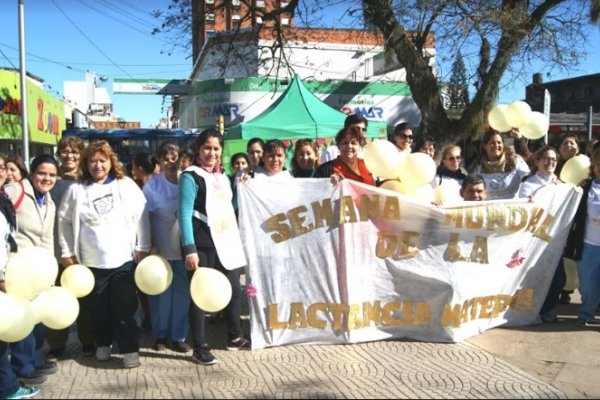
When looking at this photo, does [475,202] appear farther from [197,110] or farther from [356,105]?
[197,110]

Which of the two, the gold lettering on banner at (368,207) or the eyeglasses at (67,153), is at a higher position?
the eyeglasses at (67,153)

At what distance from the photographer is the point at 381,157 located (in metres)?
4.62

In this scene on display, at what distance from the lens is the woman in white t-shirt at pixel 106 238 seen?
13.4 ft

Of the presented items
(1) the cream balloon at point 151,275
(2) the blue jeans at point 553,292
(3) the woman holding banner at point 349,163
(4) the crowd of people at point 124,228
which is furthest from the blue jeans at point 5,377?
(2) the blue jeans at point 553,292

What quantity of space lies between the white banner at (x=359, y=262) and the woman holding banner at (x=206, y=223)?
221 millimetres

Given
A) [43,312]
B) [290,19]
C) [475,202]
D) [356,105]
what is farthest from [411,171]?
[356,105]

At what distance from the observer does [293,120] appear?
12.6m

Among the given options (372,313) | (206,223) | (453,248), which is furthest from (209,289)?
(453,248)

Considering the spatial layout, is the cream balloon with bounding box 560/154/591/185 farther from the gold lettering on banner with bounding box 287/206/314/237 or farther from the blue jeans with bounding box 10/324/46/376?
the blue jeans with bounding box 10/324/46/376

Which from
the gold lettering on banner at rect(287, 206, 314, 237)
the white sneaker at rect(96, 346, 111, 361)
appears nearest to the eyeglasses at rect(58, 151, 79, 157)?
the white sneaker at rect(96, 346, 111, 361)

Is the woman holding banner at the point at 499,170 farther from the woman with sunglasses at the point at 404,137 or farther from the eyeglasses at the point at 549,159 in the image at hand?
the woman with sunglasses at the point at 404,137

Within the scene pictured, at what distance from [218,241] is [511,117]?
10.9 feet

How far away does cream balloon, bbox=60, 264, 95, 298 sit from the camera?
12.6 ft

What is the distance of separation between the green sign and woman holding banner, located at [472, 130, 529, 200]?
10783 millimetres
